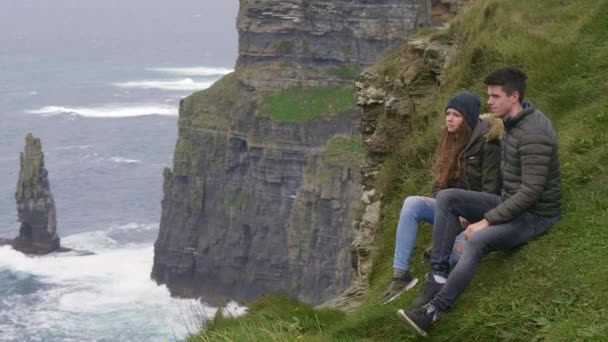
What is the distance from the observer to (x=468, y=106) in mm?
11281

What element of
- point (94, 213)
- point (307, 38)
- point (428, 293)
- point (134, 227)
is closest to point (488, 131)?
point (428, 293)

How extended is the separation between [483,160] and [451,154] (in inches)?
14.7

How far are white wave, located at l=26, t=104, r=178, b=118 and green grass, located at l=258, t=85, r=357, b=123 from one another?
83.8 m

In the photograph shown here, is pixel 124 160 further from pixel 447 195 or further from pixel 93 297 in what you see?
pixel 447 195

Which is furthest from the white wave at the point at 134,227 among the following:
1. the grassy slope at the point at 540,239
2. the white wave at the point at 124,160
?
the grassy slope at the point at 540,239

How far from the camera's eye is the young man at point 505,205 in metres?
10.4

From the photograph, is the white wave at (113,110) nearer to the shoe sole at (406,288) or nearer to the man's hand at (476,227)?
the shoe sole at (406,288)

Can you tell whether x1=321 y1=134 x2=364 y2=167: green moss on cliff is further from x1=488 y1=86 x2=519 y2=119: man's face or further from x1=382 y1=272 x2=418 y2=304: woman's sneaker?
x1=488 y1=86 x2=519 y2=119: man's face

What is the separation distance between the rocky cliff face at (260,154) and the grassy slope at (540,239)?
53.8 meters

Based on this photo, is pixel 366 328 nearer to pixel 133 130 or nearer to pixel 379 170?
pixel 379 170

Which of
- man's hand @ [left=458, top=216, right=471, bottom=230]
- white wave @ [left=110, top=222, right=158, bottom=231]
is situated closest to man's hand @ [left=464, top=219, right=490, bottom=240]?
man's hand @ [left=458, top=216, right=471, bottom=230]

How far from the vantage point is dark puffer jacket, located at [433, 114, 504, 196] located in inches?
438

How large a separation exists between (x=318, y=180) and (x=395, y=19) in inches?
566

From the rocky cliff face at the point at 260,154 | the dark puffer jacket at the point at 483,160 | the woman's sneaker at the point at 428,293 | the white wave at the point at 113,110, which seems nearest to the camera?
the woman's sneaker at the point at 428,293
